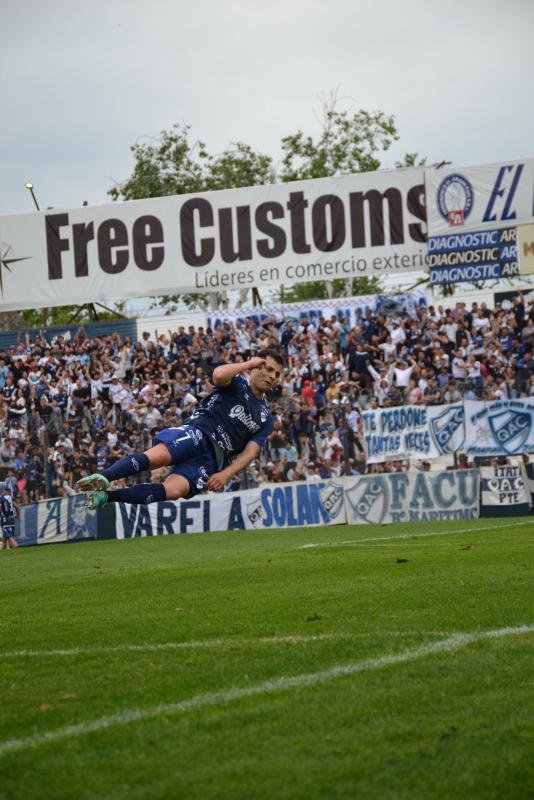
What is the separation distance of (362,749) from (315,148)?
58507 mm

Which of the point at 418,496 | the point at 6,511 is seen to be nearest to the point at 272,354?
the point at 418,496

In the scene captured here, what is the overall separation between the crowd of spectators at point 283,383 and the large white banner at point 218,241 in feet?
11.2

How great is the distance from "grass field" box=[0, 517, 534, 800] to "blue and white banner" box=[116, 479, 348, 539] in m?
13.9

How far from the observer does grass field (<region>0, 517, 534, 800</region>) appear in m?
4.55

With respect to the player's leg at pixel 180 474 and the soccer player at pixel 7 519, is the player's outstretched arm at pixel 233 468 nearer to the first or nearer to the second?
the player's leg at pixel 180 474

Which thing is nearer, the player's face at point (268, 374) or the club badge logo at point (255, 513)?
the player's face at point (268, 374)

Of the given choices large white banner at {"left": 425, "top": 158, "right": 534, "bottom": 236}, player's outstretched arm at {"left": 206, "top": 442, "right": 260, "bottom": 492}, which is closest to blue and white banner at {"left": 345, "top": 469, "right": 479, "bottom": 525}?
large white banner at {"left": 425, "top": 158, "right": 534, "bottom": 236}

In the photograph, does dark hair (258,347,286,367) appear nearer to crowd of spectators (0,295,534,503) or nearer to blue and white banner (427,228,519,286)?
crowd of spectators (0,295,534,503)

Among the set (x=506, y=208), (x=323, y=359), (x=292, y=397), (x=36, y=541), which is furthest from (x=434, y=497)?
(x=506, y=208)

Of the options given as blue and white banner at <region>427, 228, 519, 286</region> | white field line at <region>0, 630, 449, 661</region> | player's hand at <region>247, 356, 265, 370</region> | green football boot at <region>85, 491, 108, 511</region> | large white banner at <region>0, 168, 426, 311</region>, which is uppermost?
large white banner at <region>0, 168, 426, 311</region>

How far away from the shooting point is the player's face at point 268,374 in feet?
35.6

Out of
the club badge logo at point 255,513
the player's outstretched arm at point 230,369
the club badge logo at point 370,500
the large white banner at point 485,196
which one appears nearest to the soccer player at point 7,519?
the club badge logo at point 255,513

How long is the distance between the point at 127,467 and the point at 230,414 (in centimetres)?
128

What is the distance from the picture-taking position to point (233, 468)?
37.0 ft
